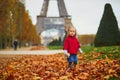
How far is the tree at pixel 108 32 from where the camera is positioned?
27.4 m

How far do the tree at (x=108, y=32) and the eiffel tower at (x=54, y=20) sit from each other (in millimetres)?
47438

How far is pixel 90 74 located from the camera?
27.8ft

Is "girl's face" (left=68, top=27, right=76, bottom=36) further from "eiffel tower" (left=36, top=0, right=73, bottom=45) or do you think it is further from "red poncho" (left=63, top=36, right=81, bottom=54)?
"eiffel tower" (left=36, top=0, right=73, bottom=45)

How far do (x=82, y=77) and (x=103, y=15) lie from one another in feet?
70.3

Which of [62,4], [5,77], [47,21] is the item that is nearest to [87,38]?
[47,21]

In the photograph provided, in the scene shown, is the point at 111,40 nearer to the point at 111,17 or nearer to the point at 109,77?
the point at 111,17

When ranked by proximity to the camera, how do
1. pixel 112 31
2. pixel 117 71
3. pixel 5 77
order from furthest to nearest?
1. pixel 112 31
2. pixel 5 77
3. pixel 117 71

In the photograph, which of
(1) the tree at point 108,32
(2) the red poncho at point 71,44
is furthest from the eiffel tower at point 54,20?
(2) the red poncho at point 71,44

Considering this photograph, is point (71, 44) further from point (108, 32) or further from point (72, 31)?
point (108, 32)

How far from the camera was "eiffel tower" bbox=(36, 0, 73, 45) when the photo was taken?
258ft

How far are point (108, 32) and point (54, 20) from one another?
63.7 m

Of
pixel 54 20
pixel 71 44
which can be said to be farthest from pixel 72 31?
pixel 54 20

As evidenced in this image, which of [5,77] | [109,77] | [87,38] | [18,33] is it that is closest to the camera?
[109,77]

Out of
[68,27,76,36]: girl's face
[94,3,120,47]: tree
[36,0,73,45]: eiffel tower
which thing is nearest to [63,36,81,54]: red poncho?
[68,27,76,36]: girl's face
